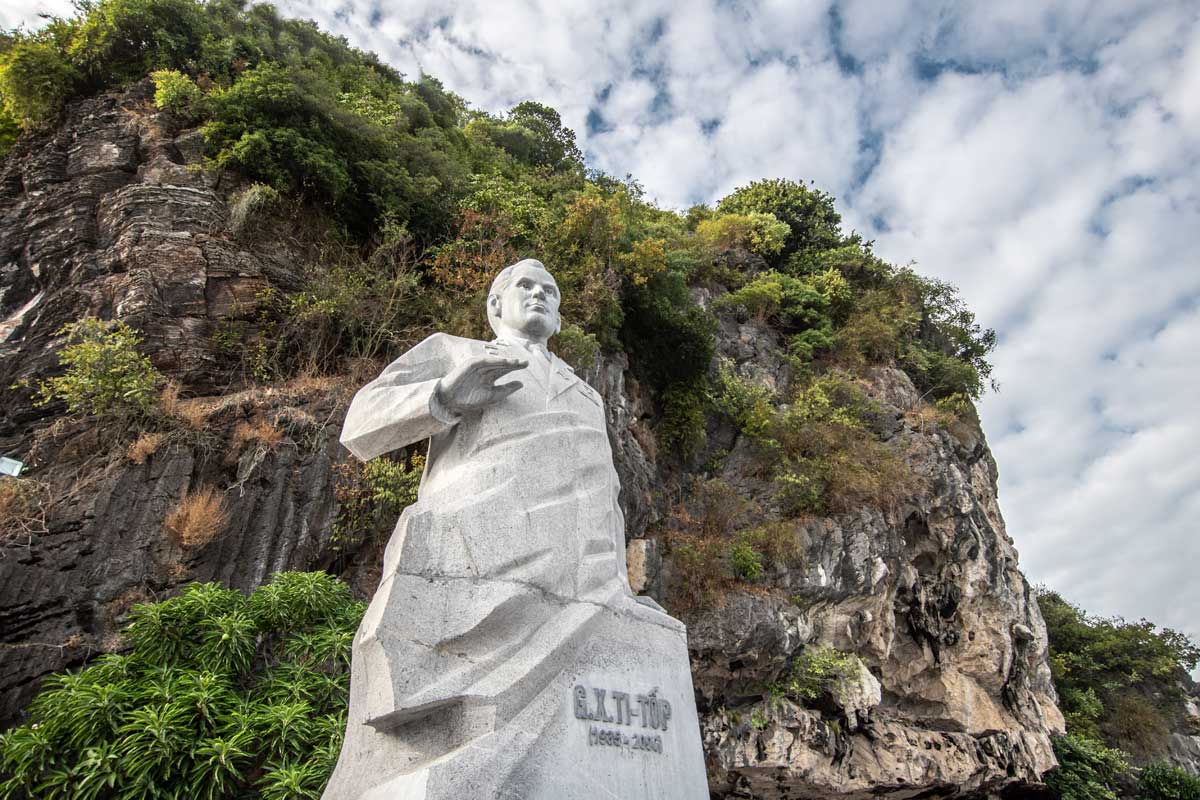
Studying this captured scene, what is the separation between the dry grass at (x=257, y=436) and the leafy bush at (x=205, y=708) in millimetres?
2946

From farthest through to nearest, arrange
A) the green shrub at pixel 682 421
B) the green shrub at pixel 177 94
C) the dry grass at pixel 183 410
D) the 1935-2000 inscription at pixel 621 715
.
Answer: the green shrub at pixel 682 421
the green shrub at pixel 177 94
the dry grass at pixel 183 410
the 1935-2000 inscription at pixel 621 715

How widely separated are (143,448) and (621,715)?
307 inches

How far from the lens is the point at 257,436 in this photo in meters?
9.51

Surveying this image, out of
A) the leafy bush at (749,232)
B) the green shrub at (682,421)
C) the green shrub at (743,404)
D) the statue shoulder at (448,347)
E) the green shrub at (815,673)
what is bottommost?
the statue shoulder at (448,347)

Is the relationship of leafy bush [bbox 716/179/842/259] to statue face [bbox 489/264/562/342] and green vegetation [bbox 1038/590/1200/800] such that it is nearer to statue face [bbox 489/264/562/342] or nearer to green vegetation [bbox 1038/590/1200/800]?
green vegetation [bbox 1038/590/1200/800]

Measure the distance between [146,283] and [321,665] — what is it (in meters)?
7.19

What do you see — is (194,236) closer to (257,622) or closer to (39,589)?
(39,589)

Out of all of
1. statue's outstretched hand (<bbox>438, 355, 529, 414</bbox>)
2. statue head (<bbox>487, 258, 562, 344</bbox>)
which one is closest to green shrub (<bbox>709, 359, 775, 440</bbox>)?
statue head (<bbox>487, 258, 562, 344</bbox>)

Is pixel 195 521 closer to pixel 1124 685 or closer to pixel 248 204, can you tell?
pixel 248 204

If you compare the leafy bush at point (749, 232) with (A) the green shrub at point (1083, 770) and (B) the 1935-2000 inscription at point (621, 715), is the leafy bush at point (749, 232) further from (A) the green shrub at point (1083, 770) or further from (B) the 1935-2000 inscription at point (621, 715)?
(B) the 1935-2000 inscription at point (621, 715)

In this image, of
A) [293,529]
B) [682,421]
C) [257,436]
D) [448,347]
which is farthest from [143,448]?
[682,421]

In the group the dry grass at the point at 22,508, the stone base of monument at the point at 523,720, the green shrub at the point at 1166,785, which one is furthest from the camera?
the green shrub at the point at 1166,785

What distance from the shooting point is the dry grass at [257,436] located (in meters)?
9.48

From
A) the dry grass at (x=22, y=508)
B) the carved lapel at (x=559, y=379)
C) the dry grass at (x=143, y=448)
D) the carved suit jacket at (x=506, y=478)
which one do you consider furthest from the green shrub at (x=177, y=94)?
the carved lapel at (x=559, y=379)
